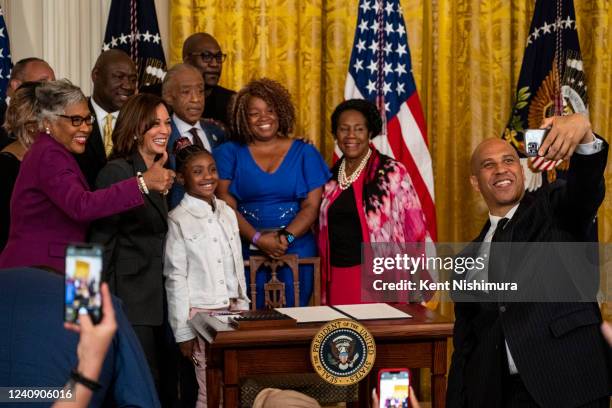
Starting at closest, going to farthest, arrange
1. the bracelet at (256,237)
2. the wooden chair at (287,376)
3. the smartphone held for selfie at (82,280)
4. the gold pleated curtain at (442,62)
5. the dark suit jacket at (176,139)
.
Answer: the smartphone held for selfie at (82,280), the wooden chair at (287,376), the dark suit jacket at (176,139), the bracelet at (256,237), the gold pleated curtain at (442,62)

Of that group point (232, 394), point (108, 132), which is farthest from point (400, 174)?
point (232, 394)

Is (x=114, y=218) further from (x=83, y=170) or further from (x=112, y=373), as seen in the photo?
(x=112, y=373)

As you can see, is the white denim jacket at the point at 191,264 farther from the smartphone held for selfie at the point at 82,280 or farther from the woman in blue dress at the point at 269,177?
the smartphone held for selfie at the point at 82,280

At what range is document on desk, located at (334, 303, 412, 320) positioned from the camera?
Answer: 12.6 feet

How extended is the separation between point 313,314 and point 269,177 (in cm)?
115

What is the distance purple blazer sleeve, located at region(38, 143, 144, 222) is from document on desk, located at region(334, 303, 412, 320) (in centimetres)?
99

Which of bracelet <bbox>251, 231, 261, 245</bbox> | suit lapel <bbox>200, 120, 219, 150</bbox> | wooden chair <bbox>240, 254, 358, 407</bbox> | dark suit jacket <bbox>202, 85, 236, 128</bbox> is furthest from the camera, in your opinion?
dark suit jacket <bbox>202, 85, 236, 128</bbox>

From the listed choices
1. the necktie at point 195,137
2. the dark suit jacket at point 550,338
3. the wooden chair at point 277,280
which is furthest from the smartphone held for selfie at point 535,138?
the necktie at point 195,137

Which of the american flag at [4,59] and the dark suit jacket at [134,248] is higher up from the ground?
the american flag at [4,59]

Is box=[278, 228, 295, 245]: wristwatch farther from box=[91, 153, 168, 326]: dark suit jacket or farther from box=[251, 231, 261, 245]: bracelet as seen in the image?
box=[91, 153, 168, 326]: dark suit jacket

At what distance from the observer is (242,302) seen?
14.5 feet

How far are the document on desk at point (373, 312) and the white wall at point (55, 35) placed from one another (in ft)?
9.17

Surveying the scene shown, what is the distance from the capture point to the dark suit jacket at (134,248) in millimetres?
4074

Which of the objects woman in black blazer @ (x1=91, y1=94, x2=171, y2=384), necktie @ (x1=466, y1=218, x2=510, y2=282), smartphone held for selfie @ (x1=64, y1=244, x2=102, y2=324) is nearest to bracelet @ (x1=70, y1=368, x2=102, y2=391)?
smartphone held for selfie @ (x1=64, y1=244, x2=102, y2=324)
